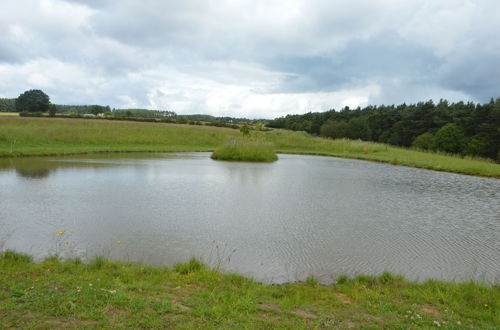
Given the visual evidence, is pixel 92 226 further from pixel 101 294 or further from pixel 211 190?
pixel 211 190

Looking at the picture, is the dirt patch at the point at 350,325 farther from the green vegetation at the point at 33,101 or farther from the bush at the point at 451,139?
the green vegetation at the point at 33,101

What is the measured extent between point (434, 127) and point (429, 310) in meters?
61.1

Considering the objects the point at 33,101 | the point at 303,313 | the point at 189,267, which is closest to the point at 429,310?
the point at 303,313

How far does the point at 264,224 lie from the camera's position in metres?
9.11

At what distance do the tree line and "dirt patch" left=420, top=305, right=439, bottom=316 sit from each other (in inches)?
1497

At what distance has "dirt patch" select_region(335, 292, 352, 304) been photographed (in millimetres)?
4789

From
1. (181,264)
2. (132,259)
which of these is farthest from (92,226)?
(181,264)

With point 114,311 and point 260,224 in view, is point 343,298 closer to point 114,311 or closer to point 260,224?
point 114,311

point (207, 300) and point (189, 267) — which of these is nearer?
point (207, 300)

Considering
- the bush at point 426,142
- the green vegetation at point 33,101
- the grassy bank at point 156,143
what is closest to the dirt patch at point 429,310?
the grassy bank at point 156,143

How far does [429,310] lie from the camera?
180 inches

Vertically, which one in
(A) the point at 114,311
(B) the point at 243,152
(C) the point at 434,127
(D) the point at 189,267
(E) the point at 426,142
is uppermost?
(C) the point at 434,127

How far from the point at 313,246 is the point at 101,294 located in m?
4.46

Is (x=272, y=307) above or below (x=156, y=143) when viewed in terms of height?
above
